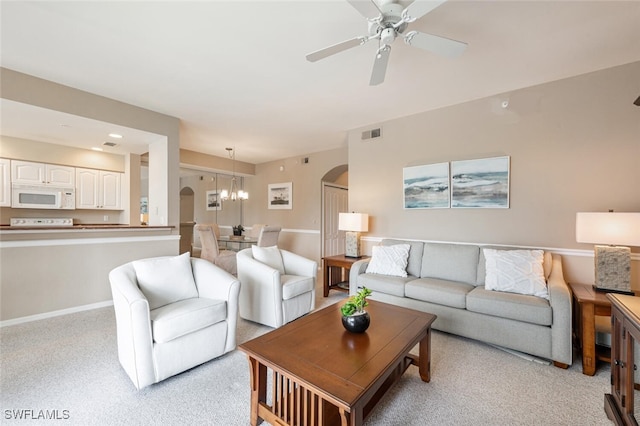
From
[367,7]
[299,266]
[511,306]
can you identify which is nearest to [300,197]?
[299,266]

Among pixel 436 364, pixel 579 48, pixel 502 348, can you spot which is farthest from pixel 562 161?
pixel 436 364

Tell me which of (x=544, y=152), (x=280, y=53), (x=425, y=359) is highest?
(x=280, y=53)

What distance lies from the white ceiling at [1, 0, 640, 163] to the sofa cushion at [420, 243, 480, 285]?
6.15 feet

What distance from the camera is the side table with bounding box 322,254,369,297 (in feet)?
12.8

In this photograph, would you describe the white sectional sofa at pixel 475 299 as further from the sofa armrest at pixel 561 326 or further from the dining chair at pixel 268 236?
the dining chair at pixel 268 236

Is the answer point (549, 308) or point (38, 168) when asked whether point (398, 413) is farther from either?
point (38, 168)

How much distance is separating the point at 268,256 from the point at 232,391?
5.29ft

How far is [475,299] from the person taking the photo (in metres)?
2.52

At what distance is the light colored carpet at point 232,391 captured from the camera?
163 cm

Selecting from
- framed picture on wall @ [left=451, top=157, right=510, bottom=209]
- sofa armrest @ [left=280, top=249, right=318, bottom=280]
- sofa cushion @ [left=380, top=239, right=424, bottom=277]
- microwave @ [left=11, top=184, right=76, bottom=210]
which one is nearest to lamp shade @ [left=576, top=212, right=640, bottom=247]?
framed picture on wall @ [left=451, top=157, right=510, bottom=209]

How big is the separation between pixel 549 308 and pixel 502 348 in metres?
0.58

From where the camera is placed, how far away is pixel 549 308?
2189 mm

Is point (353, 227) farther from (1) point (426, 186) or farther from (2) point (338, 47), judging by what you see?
(2) point (338, 47)

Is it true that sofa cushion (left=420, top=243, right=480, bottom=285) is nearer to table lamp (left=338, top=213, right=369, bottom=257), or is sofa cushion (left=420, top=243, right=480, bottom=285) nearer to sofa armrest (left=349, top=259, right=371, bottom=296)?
sofa armrest (left=349, top=259, right=371, bottom=296)
